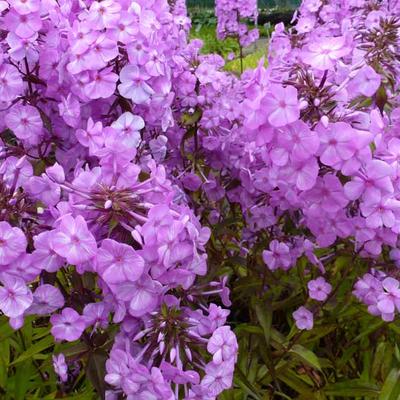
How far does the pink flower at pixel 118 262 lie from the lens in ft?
3.72

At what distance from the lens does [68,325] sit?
134 centimetres

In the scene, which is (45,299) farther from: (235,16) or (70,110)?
(235,16)

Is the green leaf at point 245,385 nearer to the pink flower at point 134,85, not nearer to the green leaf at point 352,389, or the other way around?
the green leaf at point 352,389

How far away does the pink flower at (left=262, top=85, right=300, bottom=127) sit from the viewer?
1361mm

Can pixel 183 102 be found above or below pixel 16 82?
below

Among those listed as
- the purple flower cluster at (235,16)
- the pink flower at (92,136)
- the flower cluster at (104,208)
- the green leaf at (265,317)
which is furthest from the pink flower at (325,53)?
the purple flower cluster at (235,16)

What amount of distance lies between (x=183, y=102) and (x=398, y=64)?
2.11 ft

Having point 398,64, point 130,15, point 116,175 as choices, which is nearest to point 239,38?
point 398,64

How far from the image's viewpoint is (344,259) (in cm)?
203

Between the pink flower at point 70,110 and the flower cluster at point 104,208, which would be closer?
the flower cluster at point 104,208

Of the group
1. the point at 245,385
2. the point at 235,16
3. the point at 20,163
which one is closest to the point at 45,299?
the point at 20,163

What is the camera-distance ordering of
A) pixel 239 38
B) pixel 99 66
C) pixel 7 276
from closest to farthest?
pixel 7 276, pixel 99 66, pixel 239 38

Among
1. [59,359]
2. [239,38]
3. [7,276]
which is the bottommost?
[239,38]

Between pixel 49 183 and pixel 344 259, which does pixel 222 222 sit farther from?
pixel 49 183
